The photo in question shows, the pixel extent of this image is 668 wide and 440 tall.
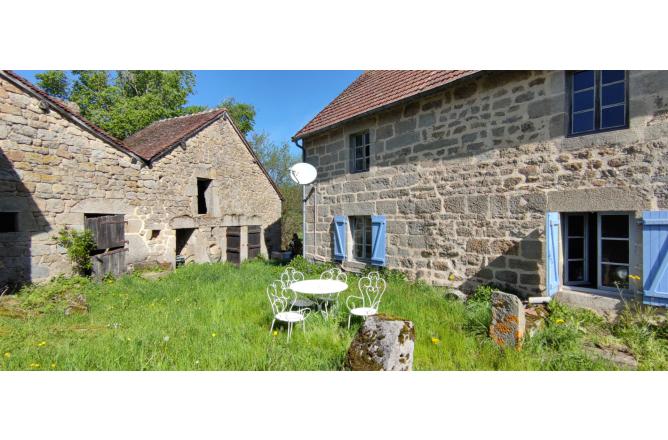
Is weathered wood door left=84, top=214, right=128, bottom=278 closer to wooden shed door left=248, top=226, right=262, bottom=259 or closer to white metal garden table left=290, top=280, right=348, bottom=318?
wooden shed door left=248, top=226, right=262, bottom=259

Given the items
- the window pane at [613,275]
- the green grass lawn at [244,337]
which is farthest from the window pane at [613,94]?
the green grass lawn at [244,337]

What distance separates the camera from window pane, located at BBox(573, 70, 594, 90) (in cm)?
457

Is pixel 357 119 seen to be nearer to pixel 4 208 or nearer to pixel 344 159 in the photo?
pixel 344 159

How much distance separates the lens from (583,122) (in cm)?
466

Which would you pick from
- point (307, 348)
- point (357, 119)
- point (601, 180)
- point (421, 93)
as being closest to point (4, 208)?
point (307, 348)

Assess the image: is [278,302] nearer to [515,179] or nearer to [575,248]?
[515,179]

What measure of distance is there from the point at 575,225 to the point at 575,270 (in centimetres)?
70

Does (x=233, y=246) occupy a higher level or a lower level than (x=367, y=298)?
higher

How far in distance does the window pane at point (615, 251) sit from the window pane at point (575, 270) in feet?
1.21

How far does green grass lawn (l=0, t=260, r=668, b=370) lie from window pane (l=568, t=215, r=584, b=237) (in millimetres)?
1199

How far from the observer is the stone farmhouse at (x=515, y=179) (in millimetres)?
4125

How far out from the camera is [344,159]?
846 cm

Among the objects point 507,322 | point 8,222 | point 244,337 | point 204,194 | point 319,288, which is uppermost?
point 204,194

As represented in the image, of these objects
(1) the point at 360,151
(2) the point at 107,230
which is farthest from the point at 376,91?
(2) the point at 107,230
